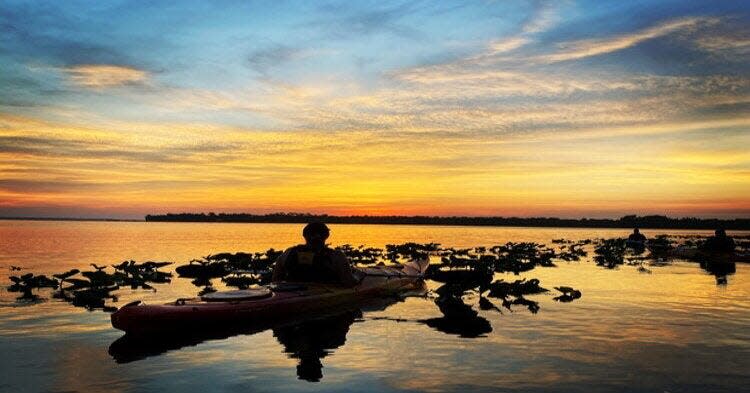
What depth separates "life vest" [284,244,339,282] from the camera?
46.5ft

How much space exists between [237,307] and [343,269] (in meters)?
3.79

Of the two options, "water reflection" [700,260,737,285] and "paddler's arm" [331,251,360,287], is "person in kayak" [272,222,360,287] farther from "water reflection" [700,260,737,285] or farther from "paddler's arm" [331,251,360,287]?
"water reflection" [700,260,737,285]

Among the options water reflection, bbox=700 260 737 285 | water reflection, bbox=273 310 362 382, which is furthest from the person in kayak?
water reflection, bbox=700 260 737 285

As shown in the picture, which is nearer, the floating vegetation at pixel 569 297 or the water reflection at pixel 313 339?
the water reflection at pixel 313 339

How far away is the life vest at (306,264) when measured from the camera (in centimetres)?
1418

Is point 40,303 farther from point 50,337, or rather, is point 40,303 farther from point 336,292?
point 336,292

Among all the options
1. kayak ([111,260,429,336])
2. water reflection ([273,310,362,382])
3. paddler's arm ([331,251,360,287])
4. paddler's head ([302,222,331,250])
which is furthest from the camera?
paddler's arm ([331,251,360,287])

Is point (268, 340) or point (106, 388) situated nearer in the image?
point (106, 388)

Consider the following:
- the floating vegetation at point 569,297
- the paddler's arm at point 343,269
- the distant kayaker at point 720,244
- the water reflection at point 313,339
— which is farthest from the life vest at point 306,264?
the distant kayaker at point 720,244

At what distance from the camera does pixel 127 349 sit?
10.4 metres

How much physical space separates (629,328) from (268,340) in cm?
795

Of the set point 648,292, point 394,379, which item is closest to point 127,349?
point 394,379

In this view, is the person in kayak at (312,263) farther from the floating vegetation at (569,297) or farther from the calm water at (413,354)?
the floating vegetation at (569,297)

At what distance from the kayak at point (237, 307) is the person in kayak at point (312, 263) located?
30 cm
